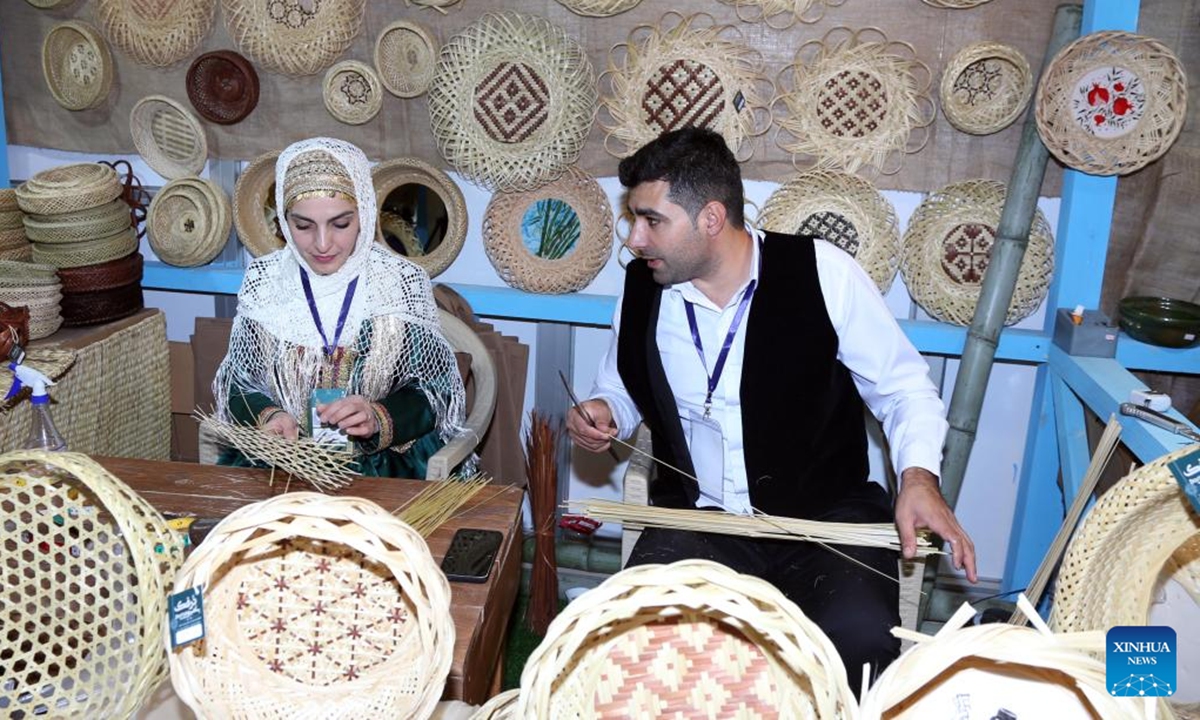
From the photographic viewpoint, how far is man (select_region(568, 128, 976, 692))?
7.41 ft

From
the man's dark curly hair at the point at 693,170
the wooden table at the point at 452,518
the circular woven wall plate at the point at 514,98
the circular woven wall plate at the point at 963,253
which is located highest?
the circular woven wall plate at the point at 514,98

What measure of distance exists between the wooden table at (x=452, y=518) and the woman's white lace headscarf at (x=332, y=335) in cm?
49

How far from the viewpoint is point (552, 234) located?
3.22 m

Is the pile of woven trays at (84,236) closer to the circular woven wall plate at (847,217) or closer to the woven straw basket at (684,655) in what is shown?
the circular woven wall plate at (847,217)

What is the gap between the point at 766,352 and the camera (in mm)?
2291

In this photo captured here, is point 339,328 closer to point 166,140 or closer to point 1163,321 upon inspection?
point 166,140

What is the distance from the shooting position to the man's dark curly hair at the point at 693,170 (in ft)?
7.41

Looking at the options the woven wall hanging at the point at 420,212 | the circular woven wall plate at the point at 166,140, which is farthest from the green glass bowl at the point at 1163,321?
the circular woven wall plate at the point at 166,140

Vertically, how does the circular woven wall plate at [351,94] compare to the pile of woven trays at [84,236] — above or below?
above

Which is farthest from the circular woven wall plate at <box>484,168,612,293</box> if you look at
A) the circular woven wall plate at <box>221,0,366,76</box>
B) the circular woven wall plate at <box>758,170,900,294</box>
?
the circular woven wall plate at <box>221,0,366,76</box>

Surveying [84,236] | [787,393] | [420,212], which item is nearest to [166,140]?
[84,236]

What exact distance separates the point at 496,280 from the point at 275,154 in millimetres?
871

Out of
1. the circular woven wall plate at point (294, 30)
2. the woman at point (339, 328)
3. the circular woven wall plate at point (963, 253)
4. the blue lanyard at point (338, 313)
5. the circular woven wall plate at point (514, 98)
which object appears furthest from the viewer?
the circular woven wall plate at point (294, 30)

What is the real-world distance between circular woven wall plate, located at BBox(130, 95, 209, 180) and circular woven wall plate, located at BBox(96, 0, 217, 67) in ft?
0.55
